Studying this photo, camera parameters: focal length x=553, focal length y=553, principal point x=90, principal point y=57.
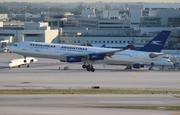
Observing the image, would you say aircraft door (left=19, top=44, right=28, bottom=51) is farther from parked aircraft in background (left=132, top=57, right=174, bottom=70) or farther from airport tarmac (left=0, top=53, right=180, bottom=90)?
parked aircraft in background (left=132, top=57, right=174, bottom=70)

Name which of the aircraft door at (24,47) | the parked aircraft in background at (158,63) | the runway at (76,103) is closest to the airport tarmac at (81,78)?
the aircraft door at (24,47)

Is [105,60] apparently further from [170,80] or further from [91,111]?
[91,111]

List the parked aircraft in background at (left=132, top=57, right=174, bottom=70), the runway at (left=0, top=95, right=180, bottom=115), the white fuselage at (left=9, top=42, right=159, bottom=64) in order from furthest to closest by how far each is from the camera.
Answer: the parked aircraft in background at (left=132, top=57, right=174, bottom=70), the white fuselage at (left=9, top=42, right=159, bottom=64), the runway at (left=0, top=95, right=180, bottom=115)

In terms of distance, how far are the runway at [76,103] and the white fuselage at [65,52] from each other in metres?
30.8

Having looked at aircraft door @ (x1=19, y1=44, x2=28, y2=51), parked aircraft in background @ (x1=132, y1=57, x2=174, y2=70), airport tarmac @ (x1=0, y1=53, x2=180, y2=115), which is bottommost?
parked aircraft in background @ (x1=132, y1=57, x2=174, y2=70)

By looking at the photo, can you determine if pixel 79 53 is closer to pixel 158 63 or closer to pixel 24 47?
pixel 24 47

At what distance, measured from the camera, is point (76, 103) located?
42375 mm

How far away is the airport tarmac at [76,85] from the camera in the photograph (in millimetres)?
38906

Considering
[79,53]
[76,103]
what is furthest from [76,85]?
[79,53]

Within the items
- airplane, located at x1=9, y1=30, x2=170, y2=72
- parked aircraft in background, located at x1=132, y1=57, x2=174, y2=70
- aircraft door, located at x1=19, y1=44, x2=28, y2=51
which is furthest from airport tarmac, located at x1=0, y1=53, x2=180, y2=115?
parked aircraft in background, located at x1=132, y1=57, x2=174, y2=70

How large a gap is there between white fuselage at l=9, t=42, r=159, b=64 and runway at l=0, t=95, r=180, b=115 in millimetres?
30811

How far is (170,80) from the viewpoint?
217ft

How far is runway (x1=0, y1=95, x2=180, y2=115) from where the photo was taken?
125 ft

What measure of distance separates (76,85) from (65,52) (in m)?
18.8
